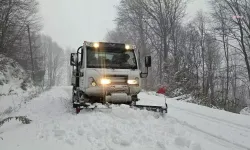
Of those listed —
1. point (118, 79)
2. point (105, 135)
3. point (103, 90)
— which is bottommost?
point (105, 135)

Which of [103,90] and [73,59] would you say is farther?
[73,59]

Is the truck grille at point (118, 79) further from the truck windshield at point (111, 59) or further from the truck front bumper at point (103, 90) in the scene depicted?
the truck windshield at point (111, 59)

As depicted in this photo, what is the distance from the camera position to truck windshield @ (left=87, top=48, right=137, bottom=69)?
9.90 metres

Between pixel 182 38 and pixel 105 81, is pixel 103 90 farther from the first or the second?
pixel 182 38

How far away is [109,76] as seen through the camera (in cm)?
947

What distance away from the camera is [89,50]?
33.2ft

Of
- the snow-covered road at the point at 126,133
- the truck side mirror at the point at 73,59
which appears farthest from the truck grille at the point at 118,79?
the truck side mirror at the point at 73,59

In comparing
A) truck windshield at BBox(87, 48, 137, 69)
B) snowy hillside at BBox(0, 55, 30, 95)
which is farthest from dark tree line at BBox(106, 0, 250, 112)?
snowy hillside at BBox(0, 55, 30, 95)

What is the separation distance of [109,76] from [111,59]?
86cm

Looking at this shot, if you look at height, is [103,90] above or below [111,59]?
below

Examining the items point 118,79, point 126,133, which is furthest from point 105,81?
point 126,133

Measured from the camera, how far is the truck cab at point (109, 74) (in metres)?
9.39

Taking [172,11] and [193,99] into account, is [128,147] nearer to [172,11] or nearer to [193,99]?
[193,99]

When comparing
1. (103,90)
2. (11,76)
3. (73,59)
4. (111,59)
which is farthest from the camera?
(11,76)
